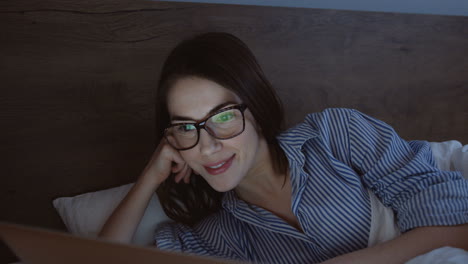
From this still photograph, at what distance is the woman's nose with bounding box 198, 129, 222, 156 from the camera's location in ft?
2.98

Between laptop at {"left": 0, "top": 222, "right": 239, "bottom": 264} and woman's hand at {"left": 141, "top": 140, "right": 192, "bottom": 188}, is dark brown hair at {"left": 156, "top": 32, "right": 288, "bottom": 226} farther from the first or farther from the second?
laptop at {"left": 0, "top": 222, "right": 239, "bottom": 264}

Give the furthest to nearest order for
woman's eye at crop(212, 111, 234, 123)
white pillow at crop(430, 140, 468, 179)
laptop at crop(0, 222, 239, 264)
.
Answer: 1. white pillow at crop(430, 140, 468, 179)
2. woman's eye at crop(212, 111, 234, 123)
3. laptop at crop(0, 222, 239, 264)

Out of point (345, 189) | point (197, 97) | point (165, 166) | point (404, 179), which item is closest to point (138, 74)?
Result: point (165, 166)

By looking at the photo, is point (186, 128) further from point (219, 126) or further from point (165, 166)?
point (165, 166)

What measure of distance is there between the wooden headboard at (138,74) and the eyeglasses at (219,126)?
1.41ft

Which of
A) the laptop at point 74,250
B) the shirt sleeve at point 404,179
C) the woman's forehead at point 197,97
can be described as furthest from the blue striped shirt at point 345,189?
the laptop at point 74,250

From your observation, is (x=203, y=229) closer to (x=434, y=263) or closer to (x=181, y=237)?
(x=181, y=237)

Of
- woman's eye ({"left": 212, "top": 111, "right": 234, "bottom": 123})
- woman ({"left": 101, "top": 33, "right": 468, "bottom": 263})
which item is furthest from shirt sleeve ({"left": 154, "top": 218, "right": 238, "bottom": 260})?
woman's eye ({"left": 212, "top": 111, "right": 234, "bottom": 123})

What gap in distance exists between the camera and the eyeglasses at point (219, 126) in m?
0.91

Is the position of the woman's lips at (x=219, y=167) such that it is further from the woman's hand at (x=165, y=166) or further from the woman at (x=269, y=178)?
the woman's hand at (x=165, y=166)

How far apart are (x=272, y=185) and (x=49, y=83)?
0.74 metres

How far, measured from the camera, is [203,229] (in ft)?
3.83

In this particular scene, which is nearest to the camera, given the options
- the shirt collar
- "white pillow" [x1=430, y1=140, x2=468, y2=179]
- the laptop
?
the laptop

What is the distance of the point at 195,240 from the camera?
45.3 inches
